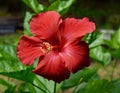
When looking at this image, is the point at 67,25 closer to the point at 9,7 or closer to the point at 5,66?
the point at 5,66

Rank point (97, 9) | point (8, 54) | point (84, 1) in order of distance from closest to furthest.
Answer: point (8, 54) → point (97, 9) → point (84, 1)

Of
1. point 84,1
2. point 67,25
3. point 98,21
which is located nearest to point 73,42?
point 67,25

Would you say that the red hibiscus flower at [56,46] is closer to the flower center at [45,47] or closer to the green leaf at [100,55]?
the flower center at [45,47]

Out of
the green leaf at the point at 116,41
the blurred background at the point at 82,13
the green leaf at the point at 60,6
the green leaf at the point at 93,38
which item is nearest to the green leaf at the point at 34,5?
the green leaf at the point at 60,6

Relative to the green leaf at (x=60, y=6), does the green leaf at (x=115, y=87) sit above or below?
below

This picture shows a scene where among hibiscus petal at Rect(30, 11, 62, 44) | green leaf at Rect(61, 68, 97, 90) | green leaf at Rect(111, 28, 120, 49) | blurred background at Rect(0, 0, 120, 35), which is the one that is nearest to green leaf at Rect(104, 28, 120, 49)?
green leaf at Rect(111, 28, 120, 49)
